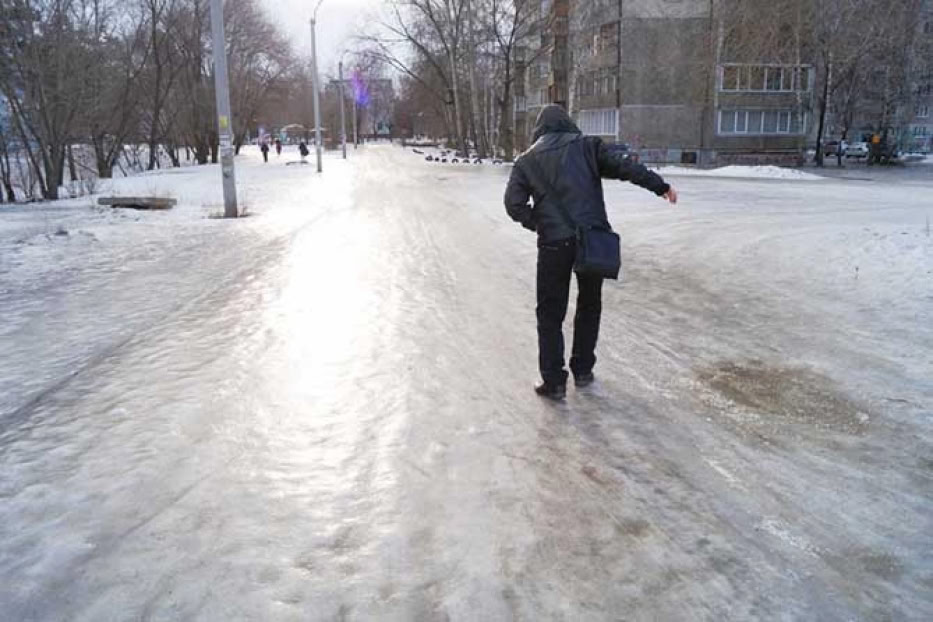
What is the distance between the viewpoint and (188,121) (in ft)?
174

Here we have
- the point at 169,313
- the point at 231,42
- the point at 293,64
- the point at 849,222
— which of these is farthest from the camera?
the point at 293,64

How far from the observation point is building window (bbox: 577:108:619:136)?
51.7 metres

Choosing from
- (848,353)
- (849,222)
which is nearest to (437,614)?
(848,353)

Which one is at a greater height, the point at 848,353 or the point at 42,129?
the point at 42,129

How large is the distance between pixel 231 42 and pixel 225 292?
48.1 metres

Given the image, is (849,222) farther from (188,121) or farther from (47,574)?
(188,121)

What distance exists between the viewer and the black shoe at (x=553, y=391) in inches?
199

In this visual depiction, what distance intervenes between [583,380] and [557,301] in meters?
0.68

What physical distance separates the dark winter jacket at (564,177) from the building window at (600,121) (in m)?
48.2

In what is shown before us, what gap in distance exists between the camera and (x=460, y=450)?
13.8 feet

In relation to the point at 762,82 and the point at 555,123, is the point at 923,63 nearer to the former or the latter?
the point at 762,82

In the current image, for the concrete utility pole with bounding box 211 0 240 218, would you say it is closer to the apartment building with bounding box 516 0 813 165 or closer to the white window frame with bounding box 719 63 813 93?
the apartment building with bounding box 516 0 813 165

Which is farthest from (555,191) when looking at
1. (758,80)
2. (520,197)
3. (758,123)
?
(758,123)

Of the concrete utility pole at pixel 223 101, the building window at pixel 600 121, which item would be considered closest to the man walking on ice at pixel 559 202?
the concrete utility pole at pixel 223 101
